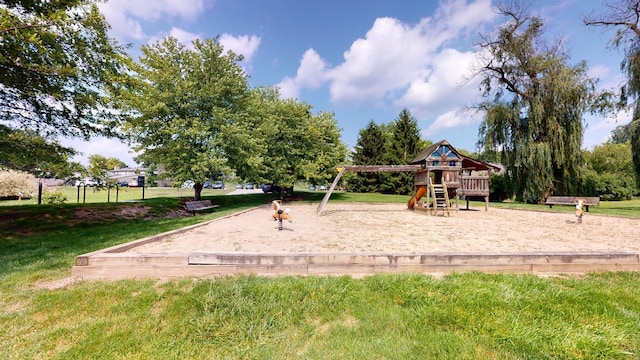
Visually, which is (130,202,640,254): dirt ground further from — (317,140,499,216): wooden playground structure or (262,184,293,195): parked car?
(262,184,293,195): parked car

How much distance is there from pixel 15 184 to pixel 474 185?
121 ft

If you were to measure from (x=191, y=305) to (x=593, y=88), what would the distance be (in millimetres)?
30099

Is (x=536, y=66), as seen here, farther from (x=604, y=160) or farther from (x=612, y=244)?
(x=604, y=160)

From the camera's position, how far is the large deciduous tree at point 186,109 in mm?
14125

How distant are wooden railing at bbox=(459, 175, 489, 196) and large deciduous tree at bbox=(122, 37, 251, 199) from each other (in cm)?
1447

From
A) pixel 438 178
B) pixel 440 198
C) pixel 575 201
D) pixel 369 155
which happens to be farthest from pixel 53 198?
pixel 575 201

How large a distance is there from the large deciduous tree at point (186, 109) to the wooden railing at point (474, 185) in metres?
14.5

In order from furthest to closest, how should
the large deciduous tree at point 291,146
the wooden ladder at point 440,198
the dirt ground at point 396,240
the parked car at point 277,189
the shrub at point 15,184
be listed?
1. the parked car at point 277,189
2. the shrub at point 15,184
3. the large deciduous tree at point 291,146
4. the wooden ladder at point 440,198
5. the dirt ground at point 396,240

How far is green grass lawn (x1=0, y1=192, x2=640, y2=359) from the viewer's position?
259 centimetres

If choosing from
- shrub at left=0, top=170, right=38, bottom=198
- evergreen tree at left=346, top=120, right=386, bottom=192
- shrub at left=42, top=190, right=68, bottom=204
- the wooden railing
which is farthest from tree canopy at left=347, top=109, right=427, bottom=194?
shrub at left=0, top=170, right=38, bottom=198

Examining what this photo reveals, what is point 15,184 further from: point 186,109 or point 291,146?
point 291,146

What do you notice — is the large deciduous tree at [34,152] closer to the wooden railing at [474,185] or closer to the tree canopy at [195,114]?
the tree canopy at [195,114]

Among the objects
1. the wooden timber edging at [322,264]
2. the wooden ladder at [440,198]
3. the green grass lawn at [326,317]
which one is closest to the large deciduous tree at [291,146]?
the wooden ladder at [440,198]

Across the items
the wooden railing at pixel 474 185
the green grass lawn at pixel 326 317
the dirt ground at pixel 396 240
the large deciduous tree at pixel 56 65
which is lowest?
the green grass lawn at pixel 326 317
